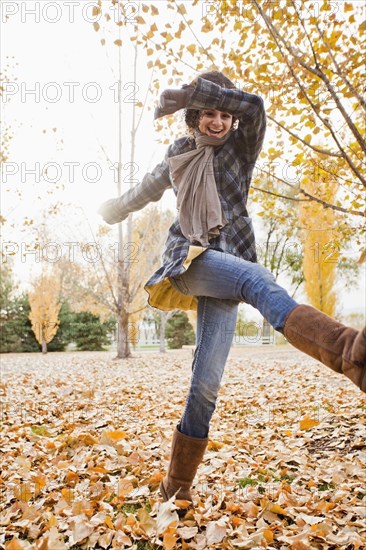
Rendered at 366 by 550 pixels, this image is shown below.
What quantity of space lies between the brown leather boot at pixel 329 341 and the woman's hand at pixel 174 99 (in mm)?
1010

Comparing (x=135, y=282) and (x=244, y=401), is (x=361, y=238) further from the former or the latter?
(x=135, y=282)

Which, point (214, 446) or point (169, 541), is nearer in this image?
point (169, 541)

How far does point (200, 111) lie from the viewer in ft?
7.39

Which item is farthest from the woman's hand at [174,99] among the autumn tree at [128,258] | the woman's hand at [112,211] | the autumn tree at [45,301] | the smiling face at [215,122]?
the autumn tree at [45,301]

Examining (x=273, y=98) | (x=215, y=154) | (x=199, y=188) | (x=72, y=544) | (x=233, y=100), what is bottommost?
(x=72, y=544)

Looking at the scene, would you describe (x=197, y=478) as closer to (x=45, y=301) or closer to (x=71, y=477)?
(x=71, y=477)

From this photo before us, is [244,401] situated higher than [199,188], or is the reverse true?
[199,188]

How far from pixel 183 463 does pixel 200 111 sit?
1.75 meters

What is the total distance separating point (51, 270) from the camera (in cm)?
2117

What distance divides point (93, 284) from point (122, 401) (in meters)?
11.3

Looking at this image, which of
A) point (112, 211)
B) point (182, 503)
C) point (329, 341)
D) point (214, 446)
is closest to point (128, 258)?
point (214, 446)

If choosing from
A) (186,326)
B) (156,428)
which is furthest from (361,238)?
(186,326)

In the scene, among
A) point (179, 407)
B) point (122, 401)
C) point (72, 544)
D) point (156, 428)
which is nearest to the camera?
point (72, 544)

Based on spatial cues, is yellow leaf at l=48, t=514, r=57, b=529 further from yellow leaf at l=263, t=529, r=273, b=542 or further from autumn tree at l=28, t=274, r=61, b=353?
autumn tree at l=28, t=274, r=61, b=353
